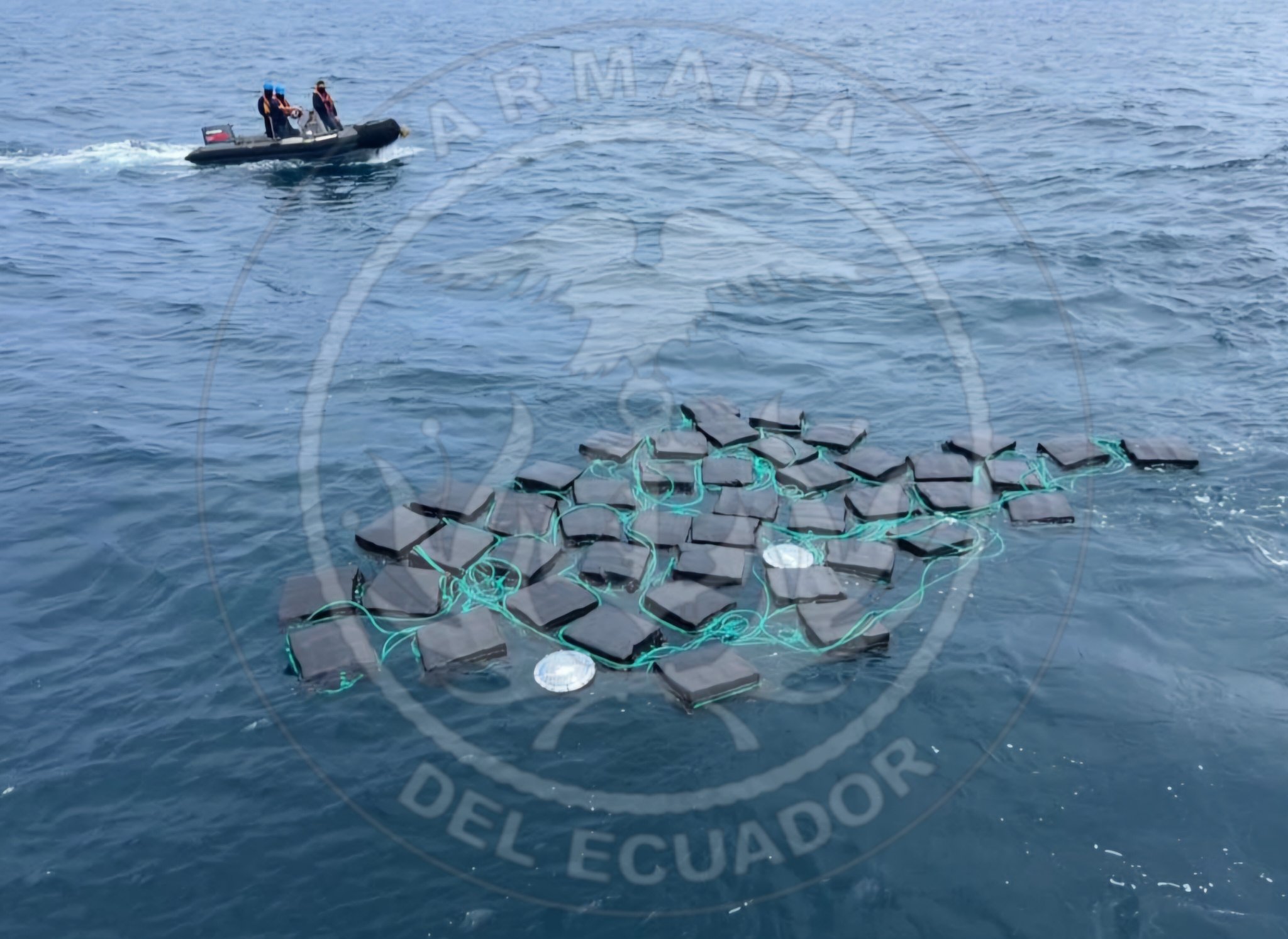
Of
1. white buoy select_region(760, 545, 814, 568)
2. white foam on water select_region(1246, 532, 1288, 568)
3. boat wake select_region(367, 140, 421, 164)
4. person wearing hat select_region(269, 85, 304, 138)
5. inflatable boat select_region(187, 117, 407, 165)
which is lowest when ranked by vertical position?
white foam on water select_region(1246, 532, 1288, 568)

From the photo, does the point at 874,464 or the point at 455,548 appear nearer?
the point at 455,548

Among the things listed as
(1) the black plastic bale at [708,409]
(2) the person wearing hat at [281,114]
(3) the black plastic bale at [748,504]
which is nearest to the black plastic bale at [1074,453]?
(3) the black plastic bale at [748,504]

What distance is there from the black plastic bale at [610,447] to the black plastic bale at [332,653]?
11.9 feet

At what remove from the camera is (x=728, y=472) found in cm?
1014

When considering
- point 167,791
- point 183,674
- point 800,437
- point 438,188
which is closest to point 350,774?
point 167,791

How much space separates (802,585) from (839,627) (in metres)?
0.60

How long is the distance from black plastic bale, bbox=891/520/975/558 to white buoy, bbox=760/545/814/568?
944 mm

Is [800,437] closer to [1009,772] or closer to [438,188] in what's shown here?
[1009,772]

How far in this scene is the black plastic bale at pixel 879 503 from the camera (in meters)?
9.40

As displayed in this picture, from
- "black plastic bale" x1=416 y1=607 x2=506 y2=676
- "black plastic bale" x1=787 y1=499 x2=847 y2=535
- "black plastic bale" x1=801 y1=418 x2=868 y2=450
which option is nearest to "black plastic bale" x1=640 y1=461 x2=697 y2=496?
"black plastic bale" x1=787 y1=499 x2=847 y2=535

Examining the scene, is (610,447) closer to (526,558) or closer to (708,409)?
(708,409)

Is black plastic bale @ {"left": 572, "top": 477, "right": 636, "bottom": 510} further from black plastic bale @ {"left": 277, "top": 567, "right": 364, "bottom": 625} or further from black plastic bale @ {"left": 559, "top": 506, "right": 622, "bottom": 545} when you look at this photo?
black plastic bale @ {"left": 277, "top": 567, "right": 364, "bottom": 625}

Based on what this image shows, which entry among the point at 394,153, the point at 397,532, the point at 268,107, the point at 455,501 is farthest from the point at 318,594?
the point at 394,153

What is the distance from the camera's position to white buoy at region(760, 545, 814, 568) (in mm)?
8695
